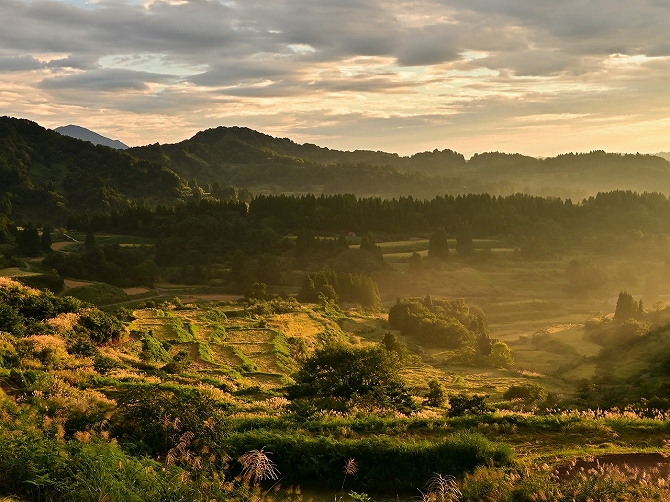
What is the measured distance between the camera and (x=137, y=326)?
41688 mm

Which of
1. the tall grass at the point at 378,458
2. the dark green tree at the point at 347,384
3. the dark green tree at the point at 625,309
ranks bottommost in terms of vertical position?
the dark green tree at the point at 625,309

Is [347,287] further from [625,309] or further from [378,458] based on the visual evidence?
[378,458]

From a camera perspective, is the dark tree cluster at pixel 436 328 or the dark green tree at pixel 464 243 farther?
the dark green tree at pixel 464 243

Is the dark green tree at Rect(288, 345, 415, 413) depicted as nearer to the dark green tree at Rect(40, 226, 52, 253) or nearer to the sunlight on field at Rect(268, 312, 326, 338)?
the sunlight on field at Rect(268, 312, 326, 338)

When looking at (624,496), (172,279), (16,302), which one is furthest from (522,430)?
(172,279)

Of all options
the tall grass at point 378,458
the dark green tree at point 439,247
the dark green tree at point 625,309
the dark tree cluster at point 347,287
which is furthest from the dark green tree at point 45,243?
the tall grass at point 378,458

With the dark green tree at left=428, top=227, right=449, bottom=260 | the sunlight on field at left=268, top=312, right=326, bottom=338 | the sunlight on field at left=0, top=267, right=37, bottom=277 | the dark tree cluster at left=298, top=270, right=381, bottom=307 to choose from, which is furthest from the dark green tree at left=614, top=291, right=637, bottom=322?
the sunlight on field at left=0, top=267, right=37, bottom=277

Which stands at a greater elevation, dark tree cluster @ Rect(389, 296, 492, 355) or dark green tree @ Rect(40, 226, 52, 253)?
dark green tree @ Rect(40, 226, 52, 253)

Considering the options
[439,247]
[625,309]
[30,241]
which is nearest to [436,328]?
[625,309]

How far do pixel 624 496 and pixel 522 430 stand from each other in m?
→ 6.17

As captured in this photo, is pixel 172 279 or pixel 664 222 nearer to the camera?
pixel 172 279

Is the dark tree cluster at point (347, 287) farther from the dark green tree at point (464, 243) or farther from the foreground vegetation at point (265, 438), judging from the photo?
the foreground vegetation at point (265, 438)

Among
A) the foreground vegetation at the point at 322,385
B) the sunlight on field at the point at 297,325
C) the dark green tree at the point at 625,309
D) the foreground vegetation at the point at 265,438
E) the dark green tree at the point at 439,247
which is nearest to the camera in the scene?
the foreground vegetation at the point at 265,438

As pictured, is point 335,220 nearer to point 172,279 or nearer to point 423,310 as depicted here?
point 172,279
